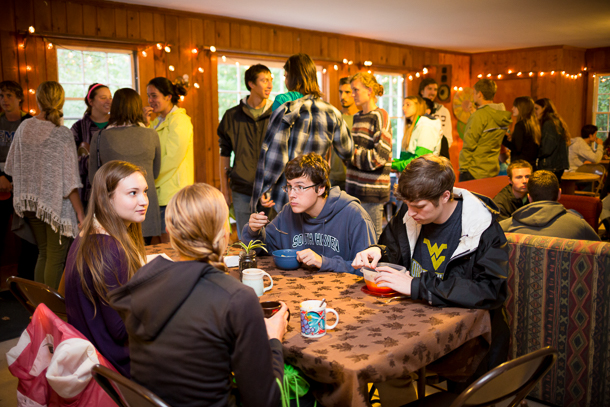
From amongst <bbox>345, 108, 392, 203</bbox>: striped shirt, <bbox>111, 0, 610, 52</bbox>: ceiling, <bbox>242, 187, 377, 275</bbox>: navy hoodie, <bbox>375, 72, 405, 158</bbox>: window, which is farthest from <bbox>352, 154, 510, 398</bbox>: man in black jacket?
<bbox>375, 72, 405, 158</bbox>: window

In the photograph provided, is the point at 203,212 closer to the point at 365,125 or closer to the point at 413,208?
the point at 413,208

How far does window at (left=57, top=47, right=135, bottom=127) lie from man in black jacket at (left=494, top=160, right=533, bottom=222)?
384 centimetres

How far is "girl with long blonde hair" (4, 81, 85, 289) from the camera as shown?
329cm

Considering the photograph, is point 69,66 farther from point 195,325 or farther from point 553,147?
point 553,147

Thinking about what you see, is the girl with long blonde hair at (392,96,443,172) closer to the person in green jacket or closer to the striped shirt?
the striped shirt

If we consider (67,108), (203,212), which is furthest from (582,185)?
(203,212)

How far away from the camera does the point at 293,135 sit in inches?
122

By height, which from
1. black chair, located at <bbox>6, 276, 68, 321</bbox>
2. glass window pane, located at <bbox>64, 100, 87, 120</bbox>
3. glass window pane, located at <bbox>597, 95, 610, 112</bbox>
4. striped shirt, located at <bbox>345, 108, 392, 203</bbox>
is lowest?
black chair, located at <bbox>6, 276, 68, 321</bbox>

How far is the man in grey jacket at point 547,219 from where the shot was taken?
2645mm

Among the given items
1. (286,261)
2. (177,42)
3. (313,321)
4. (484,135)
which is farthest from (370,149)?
(177,42)

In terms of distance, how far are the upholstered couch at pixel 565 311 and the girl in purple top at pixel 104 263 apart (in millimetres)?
1728

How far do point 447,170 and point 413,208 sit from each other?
Result: 18 centimetres

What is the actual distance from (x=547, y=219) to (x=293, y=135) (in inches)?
60.2

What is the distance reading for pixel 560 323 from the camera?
7.61ft
